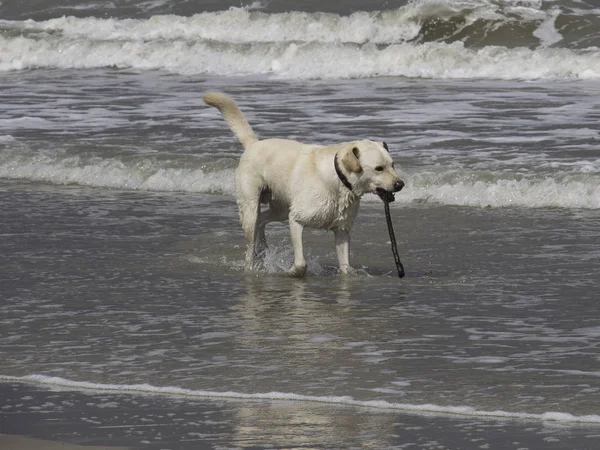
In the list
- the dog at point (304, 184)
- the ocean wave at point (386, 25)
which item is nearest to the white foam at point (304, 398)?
the dog at point (304, 184)

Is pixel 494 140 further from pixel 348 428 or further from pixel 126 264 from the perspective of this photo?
pixel 348 428

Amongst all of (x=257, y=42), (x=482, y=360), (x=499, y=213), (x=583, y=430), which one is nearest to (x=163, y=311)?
(x=482, y=360)

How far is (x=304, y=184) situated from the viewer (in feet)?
27.6

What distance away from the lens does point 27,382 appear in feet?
20.1

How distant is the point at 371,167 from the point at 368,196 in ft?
11.9

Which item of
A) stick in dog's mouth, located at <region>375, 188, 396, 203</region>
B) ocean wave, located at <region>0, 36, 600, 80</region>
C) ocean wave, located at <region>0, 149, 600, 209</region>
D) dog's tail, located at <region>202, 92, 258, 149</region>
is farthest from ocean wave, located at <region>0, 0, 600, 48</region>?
stick in dog's mouth, located at <region>375, 188, 396, 203</region>

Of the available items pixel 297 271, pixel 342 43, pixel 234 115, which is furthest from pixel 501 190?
pixel 342 43

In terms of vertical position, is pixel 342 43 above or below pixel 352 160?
above

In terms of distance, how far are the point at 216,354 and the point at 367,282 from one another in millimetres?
2076

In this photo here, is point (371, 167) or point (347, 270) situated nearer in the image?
point (371, 167)

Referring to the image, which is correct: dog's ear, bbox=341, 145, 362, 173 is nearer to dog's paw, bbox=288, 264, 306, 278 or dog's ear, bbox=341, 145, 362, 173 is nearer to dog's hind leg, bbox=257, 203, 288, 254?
dog's paw, bbox=288, 264, 306, 278

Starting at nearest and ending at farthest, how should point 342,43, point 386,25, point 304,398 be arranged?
1. point 304,398
2. point 342,43
3. point 386,25

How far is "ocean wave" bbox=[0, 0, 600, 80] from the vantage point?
21.8 m

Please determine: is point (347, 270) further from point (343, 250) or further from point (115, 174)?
point (115, 174)
